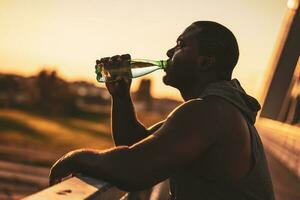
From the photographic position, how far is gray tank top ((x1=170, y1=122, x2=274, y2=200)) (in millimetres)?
2443

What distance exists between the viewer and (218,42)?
278 centimetres

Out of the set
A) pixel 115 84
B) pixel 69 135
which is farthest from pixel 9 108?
pixel 115 84

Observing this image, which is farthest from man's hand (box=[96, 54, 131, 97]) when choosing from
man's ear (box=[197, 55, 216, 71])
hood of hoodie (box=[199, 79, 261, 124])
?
hood of hoodie (box=[199, 79, 261, 124])

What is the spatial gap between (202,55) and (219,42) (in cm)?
13

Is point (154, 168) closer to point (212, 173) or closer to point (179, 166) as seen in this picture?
point (179, 166)

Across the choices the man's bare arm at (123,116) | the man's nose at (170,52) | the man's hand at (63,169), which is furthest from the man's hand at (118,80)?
the man's hand at (63,169)

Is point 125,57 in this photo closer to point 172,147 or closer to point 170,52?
point 170,52

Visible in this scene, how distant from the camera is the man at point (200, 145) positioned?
7.35 ft

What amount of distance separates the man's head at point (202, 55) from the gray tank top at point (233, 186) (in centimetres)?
46

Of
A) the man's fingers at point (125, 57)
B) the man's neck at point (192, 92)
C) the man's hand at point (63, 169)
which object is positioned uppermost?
the man's fingers at point (125, 57)

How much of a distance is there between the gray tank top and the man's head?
459 mm

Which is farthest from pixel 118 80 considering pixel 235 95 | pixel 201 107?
pixel 201 107

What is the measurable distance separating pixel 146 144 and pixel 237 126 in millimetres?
475

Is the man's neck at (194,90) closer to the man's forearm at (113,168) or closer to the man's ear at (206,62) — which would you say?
the man's ear at (206,62)
